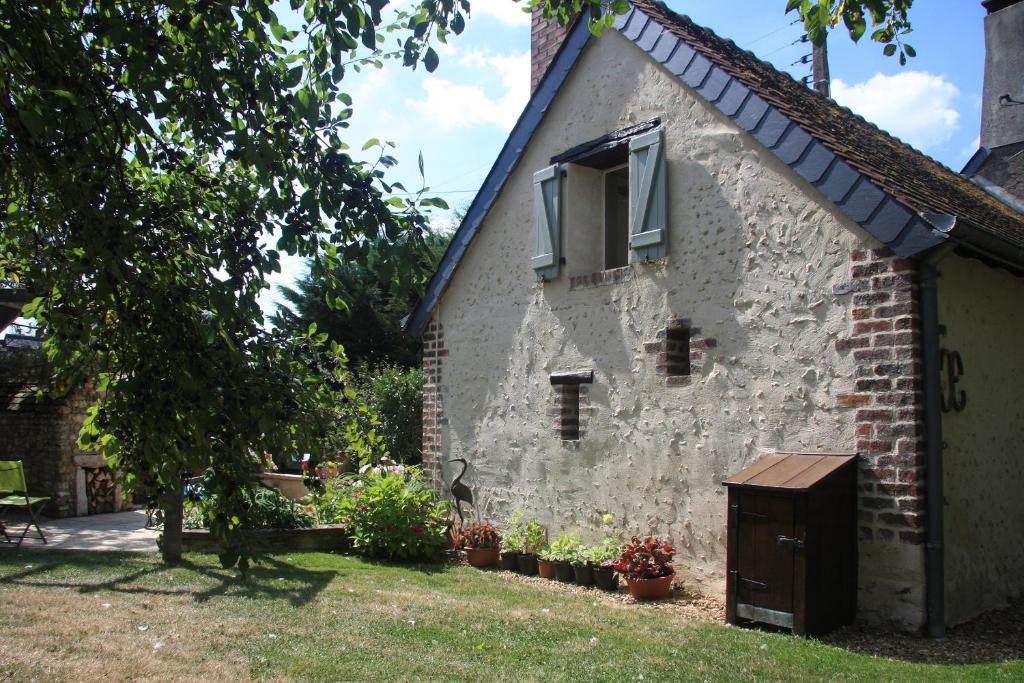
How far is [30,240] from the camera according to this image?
418cm

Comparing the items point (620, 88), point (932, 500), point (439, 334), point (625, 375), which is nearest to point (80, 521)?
point (439, 334)

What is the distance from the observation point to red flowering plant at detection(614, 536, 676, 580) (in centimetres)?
660

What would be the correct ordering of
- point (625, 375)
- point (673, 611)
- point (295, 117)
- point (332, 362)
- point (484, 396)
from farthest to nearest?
point (484, 396) → point (625, 375) → point (673, 611) → point (332, 362) → point (295, 117)

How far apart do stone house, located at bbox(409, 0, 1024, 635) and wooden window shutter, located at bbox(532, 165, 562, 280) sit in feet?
0.08

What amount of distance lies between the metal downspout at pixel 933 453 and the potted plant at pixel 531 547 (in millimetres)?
3607

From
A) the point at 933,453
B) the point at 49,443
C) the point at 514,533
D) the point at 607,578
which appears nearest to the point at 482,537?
the point at 514,533

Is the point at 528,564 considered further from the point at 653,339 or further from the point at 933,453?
the point at 933,453

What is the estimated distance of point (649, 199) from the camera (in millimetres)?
7250

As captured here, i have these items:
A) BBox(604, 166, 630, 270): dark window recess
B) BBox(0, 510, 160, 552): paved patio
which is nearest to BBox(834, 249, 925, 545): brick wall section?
BBox(604, 166, 630, 270): dark window recess

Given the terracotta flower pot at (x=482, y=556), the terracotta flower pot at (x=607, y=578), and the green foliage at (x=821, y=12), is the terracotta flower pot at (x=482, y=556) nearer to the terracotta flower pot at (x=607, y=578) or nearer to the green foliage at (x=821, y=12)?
the terracotta flower pot at (x=607, y=578)

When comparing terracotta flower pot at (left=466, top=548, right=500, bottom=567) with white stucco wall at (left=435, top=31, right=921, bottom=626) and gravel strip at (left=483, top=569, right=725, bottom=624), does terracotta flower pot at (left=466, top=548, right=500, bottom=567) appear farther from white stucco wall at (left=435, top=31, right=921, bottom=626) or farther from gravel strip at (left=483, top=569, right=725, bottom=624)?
gravel strip at (left=483, top=569, right=725, bottom=624)

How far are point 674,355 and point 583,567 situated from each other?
2.04 metres

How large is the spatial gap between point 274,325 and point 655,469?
14.9 feet

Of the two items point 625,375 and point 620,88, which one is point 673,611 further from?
point 620,88
